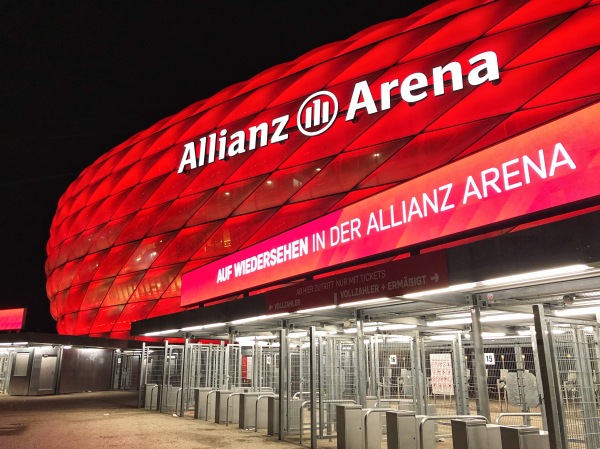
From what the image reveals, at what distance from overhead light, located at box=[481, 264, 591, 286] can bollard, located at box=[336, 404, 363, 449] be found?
3.99 metres

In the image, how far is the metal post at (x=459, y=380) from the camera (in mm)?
9771

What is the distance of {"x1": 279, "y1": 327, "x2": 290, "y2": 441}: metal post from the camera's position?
11.6m

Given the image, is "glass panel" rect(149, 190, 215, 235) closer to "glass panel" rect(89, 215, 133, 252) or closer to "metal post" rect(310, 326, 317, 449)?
"glass panel" rect(89, 215, 133, 252)

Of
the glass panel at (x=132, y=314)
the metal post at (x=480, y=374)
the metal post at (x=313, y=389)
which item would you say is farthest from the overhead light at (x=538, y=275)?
the glass panel at (x=132, y=314)

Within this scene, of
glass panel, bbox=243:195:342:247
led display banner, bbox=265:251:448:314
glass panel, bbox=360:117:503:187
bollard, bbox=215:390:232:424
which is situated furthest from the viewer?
glass panel, bbox=243:195:342:247

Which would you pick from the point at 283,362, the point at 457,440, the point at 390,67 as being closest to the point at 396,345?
the point at 283,362

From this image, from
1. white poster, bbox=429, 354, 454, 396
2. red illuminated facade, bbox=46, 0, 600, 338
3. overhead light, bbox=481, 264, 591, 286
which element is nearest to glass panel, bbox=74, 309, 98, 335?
red illuminated facade, bbox=46, 0, 600, 338

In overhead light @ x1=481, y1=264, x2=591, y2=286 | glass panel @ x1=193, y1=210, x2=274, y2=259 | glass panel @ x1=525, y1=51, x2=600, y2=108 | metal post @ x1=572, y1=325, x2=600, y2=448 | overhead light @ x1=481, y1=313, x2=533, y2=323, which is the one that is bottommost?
metal post @ x1=572, y1=325, x2=600, y2=448

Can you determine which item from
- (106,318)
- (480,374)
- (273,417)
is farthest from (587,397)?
(106,318)

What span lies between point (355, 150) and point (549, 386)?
16.3 meters

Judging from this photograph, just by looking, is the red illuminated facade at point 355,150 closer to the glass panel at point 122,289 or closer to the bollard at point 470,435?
the glass panel at point 122,289

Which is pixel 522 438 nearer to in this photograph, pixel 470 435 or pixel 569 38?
pixel 470 435

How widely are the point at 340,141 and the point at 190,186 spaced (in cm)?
960

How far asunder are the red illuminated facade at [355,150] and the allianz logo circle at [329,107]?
2.5 inches
